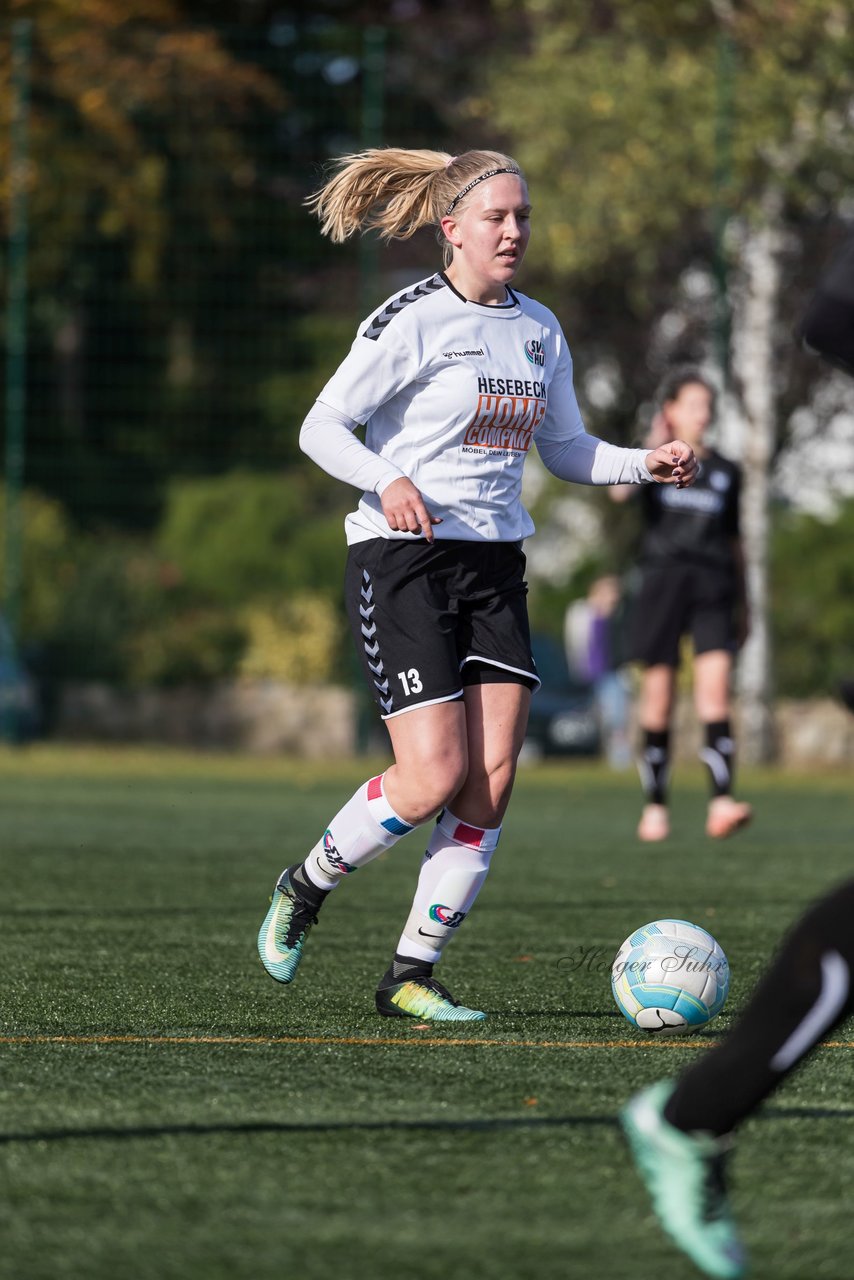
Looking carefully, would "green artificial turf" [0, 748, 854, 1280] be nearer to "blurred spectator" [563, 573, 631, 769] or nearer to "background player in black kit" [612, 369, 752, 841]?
"background player in black kit" [612, 369, 752, 841]

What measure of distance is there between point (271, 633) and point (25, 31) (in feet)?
20.1

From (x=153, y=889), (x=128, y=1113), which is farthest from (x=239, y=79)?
(x=128, y=1113)

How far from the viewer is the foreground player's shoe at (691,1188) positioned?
9.46 feet

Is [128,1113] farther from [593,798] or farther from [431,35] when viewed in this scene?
[431,35]

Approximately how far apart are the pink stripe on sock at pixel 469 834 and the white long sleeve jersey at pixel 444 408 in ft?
2.35

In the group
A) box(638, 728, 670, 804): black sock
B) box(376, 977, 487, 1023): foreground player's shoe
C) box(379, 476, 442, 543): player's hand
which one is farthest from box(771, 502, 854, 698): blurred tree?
box(379, 476, 442, 543): player's hand

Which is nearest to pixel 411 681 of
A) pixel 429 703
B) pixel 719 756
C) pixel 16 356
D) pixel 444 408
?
pixel 429 703

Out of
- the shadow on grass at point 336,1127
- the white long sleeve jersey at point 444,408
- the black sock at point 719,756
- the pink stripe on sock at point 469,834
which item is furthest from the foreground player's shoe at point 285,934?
the black sock at point 719,756

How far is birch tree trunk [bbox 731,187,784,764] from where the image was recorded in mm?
19438

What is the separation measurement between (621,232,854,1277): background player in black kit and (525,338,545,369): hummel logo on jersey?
256 centimetres

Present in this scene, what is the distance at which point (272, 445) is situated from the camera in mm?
20406

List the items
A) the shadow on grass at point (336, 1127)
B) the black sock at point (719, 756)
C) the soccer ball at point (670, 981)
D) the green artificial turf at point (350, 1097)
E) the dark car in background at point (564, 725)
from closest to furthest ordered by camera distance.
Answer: the green artificial turf at point (350, 1097), the shadow on grass at point (336, 1127), the soccer ball at point (670, 981), the black sock at point (719, 756), the dark car in background at point (564, 725)

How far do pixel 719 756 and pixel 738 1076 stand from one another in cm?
767

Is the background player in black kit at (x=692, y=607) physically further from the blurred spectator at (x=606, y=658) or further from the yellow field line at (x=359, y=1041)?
the blurred spectator at (x=606, y=658)
